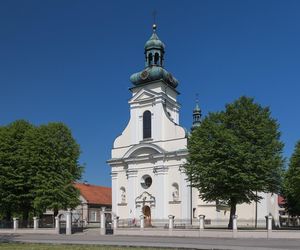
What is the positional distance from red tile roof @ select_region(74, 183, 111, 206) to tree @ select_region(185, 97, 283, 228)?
29942mm

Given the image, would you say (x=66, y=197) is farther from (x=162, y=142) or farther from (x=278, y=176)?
(x=278, y=176)

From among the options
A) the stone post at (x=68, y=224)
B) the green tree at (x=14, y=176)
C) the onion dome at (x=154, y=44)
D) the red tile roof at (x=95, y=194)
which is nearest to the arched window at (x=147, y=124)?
the onion dome at (x=154, y=44)

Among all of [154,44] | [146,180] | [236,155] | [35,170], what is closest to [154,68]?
[154,44]

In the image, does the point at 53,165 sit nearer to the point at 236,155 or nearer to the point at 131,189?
the point at 131,189

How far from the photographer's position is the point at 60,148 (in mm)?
47250

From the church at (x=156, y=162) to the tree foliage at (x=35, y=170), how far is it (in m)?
7.39

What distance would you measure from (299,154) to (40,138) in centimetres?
2565

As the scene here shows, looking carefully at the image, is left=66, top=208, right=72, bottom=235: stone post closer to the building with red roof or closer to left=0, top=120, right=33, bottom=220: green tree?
left=0, top=120, right=33, bottom=220: green tree

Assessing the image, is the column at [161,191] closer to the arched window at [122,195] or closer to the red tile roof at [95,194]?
the arched window at [122,195]

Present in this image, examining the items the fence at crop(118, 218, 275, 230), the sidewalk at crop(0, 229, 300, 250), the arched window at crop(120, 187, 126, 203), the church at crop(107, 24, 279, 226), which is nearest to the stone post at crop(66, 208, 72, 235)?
the fence at crop(118, 218, 275, 230)

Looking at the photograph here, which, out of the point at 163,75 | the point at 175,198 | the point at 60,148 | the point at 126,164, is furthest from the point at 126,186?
the point at 163,75

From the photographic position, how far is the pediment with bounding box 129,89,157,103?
174 ft

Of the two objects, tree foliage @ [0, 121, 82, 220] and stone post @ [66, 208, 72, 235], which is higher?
tree foliage @ [0, 121, 82, 220]

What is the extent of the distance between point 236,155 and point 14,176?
72.3 feet
